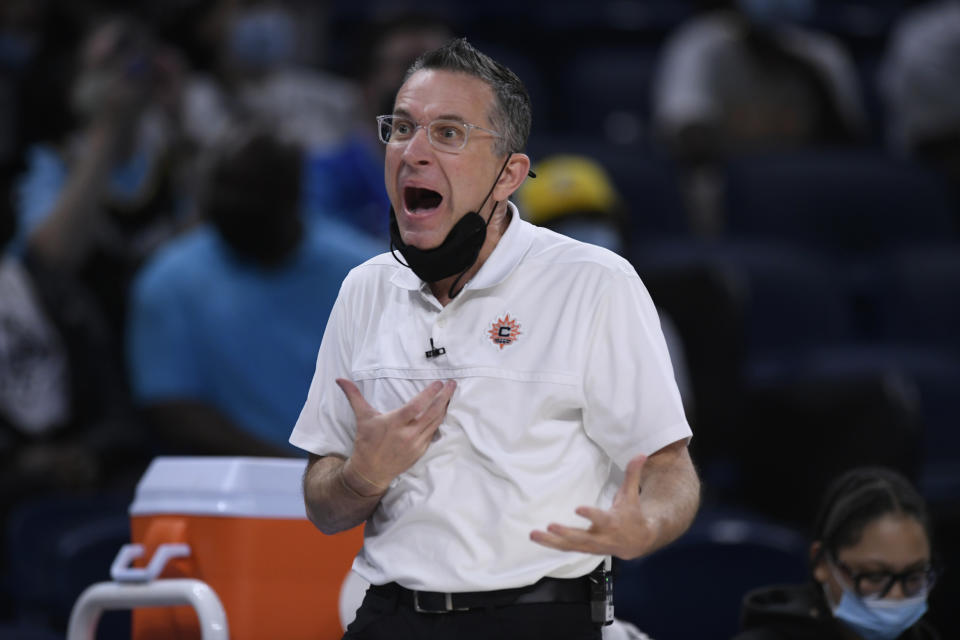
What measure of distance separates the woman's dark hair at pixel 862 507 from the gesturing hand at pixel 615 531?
82 cm

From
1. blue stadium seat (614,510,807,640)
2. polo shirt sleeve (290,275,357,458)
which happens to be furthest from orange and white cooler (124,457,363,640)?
blue stadium seat (614,510,807,640)

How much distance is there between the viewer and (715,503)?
4289 mm

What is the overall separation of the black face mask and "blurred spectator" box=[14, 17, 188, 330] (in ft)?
8.16

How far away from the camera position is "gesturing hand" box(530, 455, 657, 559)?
1.72 meters

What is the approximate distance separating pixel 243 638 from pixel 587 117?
14.2ft

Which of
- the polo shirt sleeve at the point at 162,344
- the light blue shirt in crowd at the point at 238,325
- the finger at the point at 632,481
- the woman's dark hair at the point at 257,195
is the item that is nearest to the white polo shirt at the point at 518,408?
the finger at the point at 632,481

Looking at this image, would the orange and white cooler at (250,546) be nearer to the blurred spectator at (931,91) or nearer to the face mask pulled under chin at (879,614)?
the face mask pulled under chin at (879,614)

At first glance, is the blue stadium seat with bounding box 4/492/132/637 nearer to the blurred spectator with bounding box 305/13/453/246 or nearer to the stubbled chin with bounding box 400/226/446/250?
the blurred spectator with bounding box 305/13/453/246

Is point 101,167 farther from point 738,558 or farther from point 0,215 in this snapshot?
point 738,558

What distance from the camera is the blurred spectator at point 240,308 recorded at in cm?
321

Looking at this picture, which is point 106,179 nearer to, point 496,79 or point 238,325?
point 238,325

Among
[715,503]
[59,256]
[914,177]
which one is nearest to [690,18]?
[914,177]

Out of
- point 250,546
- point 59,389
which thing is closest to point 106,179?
point 59,389

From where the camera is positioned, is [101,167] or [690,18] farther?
[690,18]
